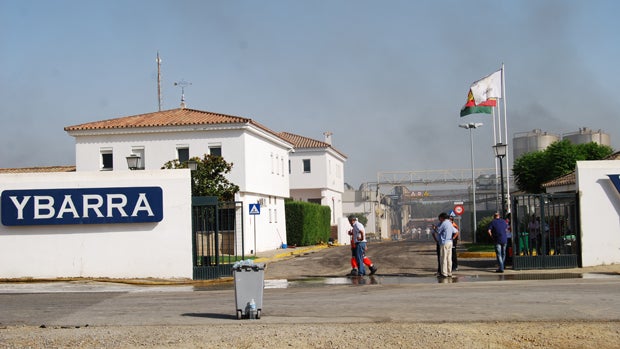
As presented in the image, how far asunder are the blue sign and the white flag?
15.6m

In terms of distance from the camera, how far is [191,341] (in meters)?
11.6

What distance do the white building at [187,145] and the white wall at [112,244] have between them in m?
18.2

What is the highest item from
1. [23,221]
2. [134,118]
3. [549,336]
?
[134,118]

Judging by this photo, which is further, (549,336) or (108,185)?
(108,185)

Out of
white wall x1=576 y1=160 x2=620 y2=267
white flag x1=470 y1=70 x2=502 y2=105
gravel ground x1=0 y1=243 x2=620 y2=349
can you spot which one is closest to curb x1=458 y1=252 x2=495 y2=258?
white flag x1=470 y1=70 x2=502 y2=105

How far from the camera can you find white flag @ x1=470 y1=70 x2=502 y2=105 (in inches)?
1297

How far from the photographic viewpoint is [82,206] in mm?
23016

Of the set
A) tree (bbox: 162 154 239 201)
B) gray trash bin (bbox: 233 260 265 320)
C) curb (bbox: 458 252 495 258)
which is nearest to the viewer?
gray trash bin (bbox: 233 260 265 320)

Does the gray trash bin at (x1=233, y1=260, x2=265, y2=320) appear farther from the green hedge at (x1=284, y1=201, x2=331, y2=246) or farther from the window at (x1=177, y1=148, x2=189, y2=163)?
the green hedge at (x1=284, y1=201, x2=331, y2=246)

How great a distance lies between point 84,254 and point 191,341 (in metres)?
12.7

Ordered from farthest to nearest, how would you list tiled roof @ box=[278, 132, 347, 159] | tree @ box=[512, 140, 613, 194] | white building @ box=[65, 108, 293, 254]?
tiled roof @ box=[278, 132, 347, 159] → tree @ box=[512, 140, 613, 194] → white building @ box=[65, 108, 293, 254]

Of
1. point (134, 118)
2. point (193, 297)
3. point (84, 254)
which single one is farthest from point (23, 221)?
point (134, 118)

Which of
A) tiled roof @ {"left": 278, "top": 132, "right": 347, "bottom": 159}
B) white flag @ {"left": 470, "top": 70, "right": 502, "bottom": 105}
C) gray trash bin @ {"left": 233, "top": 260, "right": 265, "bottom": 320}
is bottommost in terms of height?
gray trash bin @ {"left": 233, "top": 260, "right": 265, "bottom": 320}

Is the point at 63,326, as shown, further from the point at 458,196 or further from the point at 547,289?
the point at 458,196
